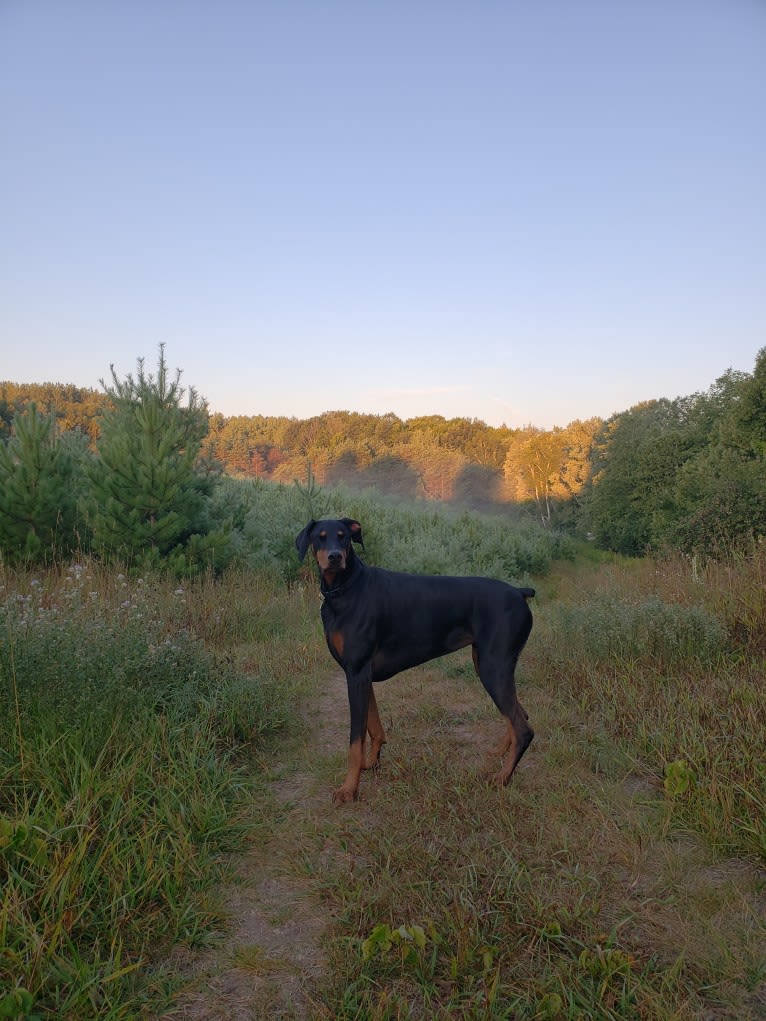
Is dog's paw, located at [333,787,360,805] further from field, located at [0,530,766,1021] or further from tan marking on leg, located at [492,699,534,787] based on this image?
tan marking on leg, located at [492,699,534,787]

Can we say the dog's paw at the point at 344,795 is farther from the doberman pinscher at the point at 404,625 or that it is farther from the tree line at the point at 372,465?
the tree line at the point at 372,465

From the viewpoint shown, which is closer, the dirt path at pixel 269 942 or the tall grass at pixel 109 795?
the dirt path at pixel 269 942

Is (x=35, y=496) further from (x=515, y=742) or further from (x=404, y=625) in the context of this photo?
(x=515, y=742)

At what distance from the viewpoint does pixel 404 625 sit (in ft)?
12.2

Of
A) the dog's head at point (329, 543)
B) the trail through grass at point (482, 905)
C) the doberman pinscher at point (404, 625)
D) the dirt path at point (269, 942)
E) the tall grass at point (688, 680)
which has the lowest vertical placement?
the dirt path at point (269, 942)

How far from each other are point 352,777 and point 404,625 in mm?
928

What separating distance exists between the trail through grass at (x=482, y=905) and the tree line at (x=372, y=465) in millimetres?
5596

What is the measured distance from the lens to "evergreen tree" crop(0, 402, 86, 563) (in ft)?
27.2

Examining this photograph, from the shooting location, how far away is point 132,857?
269 centimetres

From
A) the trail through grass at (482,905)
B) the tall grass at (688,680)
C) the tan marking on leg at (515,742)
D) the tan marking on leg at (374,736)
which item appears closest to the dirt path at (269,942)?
the trail through grass at (482,905)

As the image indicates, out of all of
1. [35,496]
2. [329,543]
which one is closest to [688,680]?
[329,543]

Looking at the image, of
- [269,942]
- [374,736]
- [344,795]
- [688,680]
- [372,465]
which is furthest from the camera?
[372,465]

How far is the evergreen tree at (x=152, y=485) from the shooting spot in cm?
816

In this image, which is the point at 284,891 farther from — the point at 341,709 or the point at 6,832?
the point at 341,709
